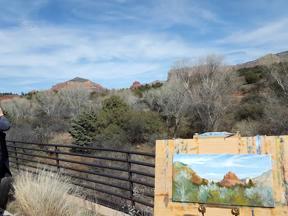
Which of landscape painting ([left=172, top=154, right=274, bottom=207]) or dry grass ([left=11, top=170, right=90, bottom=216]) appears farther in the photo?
dry grass ([left=11, top=170, right=90, bottom=216])

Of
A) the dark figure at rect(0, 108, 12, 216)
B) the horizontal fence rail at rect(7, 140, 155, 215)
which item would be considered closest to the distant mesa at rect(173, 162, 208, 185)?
the horizontal fence rail at rect(7, 140, 155, 215)

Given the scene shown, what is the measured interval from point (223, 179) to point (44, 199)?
12.2ft

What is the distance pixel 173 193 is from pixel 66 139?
43.0m

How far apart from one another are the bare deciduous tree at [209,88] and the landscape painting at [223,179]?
46.2 m

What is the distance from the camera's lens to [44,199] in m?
6.80

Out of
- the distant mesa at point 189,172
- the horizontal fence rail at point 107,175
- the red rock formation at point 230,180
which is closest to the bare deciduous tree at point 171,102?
the horizontal fence rail at point 107,175

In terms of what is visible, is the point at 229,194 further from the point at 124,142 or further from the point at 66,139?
the point at 66,139

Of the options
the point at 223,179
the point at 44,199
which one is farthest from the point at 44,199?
the point at 223,179

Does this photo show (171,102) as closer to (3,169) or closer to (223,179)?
(3,169)

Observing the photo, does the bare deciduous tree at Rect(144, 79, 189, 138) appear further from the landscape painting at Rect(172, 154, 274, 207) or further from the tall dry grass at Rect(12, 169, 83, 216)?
the landscape painting at Rect(172, 154, 274, 207)

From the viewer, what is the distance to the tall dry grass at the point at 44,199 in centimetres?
660

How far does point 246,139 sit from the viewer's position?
13.0ft

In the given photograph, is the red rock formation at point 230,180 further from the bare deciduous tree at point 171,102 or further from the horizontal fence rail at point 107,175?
the bare deciduous tree at point 171,102

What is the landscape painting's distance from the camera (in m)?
3.78
